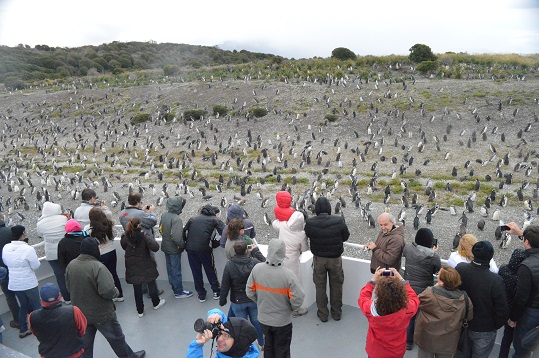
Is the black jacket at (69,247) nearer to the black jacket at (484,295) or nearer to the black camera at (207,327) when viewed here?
the black camera at (207,327)

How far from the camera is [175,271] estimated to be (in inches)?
236

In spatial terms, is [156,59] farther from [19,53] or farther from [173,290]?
[173,290]

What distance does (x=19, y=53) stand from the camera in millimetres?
78062

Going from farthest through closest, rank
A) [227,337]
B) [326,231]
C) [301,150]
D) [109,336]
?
[301,150] → [326,231] → [109,336] → [227,337]

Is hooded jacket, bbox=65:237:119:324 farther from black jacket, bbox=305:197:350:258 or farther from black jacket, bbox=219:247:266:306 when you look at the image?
black jacket, bbox=305:197:350:258

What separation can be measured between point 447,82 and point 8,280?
29020 mm

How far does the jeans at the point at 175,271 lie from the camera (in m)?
5.96

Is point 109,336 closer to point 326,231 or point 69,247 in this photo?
point 69,247

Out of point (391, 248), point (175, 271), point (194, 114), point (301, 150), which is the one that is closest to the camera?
point (391, 248)

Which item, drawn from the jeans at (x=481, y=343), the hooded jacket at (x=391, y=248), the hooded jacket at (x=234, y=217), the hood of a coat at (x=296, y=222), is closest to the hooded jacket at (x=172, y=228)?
the hooded jacket at (x=234, y=217)

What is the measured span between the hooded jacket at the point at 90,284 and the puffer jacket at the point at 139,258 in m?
0.88

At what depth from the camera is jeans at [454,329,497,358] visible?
3830 millimetres

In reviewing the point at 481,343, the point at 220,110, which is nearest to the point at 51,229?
the point at 481,343

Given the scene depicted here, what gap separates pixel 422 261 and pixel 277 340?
174 cm
